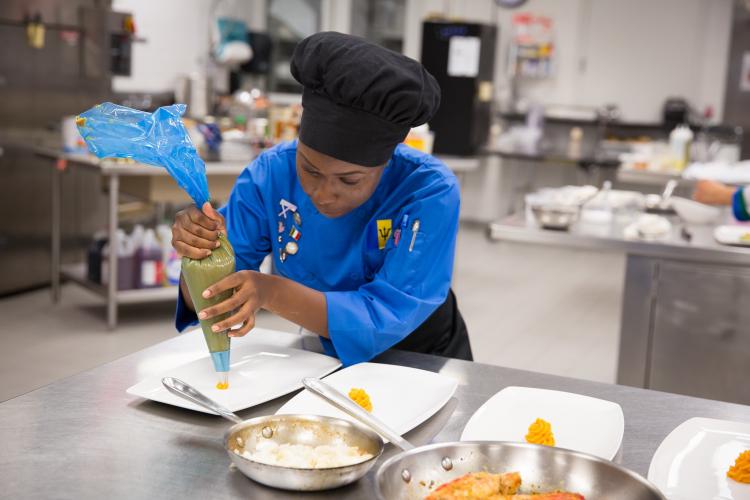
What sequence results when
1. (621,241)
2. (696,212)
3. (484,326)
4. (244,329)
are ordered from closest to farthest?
1. (244,329)
2. (621,241)
3. (696,212)
4. (484,326)

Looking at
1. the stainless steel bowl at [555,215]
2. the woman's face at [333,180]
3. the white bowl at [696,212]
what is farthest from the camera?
the white bowl at [696,212]

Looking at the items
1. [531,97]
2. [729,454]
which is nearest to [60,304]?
[729,454]

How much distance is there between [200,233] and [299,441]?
377 mm

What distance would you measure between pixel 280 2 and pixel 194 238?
7486mm

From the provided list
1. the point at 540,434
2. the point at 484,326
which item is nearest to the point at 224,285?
the point at 540,434

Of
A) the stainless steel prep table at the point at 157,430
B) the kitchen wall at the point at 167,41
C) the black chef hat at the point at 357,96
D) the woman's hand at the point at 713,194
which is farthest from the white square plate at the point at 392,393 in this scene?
the kitchen wall at the point at 167,41

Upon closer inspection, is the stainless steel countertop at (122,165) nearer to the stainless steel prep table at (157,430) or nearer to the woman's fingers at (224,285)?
the stainless steel prep table at (157,430)

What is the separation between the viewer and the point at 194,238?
1.33m

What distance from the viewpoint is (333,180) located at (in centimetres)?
151

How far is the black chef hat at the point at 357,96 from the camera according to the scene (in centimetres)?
141

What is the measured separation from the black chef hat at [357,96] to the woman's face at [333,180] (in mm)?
15

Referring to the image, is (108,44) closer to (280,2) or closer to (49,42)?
(49,42)

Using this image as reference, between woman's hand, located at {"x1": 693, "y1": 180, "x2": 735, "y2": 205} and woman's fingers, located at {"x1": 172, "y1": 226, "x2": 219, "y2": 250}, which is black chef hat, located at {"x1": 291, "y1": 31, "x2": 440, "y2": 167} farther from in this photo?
woman's hand, located at {"x1": 693, "y1": 180, "x2": 735, "y2": 205}

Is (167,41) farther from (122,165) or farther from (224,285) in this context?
(224,285)
